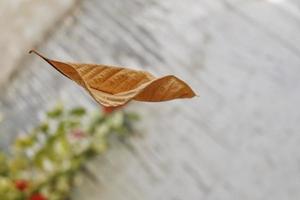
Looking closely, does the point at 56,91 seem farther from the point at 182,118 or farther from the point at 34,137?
the point at 182,118

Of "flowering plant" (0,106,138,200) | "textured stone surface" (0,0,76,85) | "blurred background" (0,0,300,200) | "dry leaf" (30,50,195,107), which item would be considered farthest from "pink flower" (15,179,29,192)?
"dry leaf" (30,50,195,107)

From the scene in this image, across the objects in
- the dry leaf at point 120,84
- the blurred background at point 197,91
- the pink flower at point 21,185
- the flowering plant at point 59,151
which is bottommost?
the pink flower at point 21,185

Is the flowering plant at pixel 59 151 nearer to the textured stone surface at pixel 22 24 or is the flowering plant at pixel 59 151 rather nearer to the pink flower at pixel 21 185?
the pink flower at pixel 21 185

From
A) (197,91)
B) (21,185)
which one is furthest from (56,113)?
(197,91)

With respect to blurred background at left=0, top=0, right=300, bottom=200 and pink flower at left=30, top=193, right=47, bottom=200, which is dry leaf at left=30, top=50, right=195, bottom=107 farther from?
pink flower at left=30, top=193, right=47, bottom=200

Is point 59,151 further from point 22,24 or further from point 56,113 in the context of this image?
point 22,24

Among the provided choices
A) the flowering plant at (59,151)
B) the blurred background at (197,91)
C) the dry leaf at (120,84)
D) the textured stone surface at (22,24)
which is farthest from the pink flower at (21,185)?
the dry leaf at (120,84)
